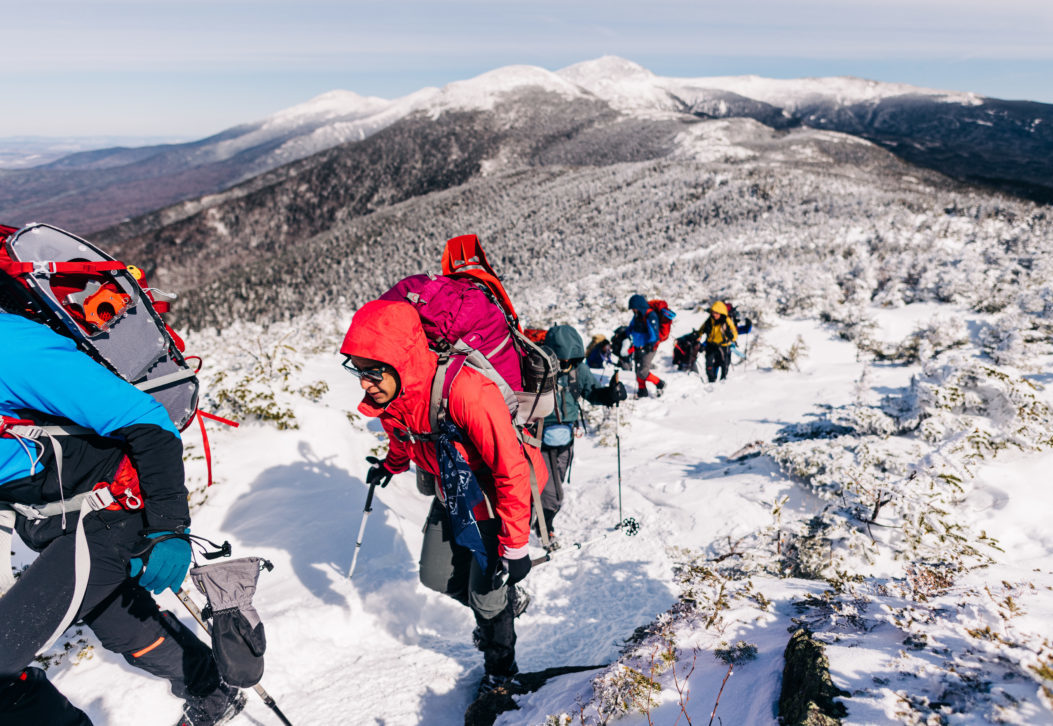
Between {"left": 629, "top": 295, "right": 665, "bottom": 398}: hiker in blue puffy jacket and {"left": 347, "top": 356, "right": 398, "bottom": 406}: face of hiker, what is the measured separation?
665cm

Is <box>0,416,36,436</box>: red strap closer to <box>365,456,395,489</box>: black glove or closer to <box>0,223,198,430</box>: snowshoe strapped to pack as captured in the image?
<box>0,223,198,430</box>: snowshoe strapped to pack

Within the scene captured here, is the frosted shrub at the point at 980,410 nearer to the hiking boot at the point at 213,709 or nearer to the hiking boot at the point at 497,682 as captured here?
the hiking boot at the point at 497,682

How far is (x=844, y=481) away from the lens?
478 centimetres

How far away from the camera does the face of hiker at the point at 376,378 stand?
2.56 metres

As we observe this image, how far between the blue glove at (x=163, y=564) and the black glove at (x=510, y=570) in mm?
1601

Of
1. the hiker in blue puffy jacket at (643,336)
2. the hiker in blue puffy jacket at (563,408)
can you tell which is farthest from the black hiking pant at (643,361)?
the hiker in blue puffy jacket at (563,408)

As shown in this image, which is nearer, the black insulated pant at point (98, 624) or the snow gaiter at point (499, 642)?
the black insulated pant at point (98, 624)

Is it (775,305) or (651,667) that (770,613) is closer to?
(651,667)

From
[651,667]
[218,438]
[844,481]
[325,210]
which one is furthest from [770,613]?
[325,210]

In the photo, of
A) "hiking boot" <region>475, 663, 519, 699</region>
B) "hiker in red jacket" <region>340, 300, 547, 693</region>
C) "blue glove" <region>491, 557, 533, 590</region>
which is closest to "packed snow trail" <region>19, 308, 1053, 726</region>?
"hiking boot" <region>475, 663, 519, 699</region>

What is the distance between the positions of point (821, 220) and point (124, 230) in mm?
184547

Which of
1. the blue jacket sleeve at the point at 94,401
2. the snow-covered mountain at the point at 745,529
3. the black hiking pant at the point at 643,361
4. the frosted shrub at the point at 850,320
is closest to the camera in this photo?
the blue jacket sleeve at the point at 94,401

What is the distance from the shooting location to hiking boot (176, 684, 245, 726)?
113 inches

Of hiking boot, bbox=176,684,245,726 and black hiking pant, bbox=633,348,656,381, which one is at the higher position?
black hiking pant, bbox=633,348,656,381
